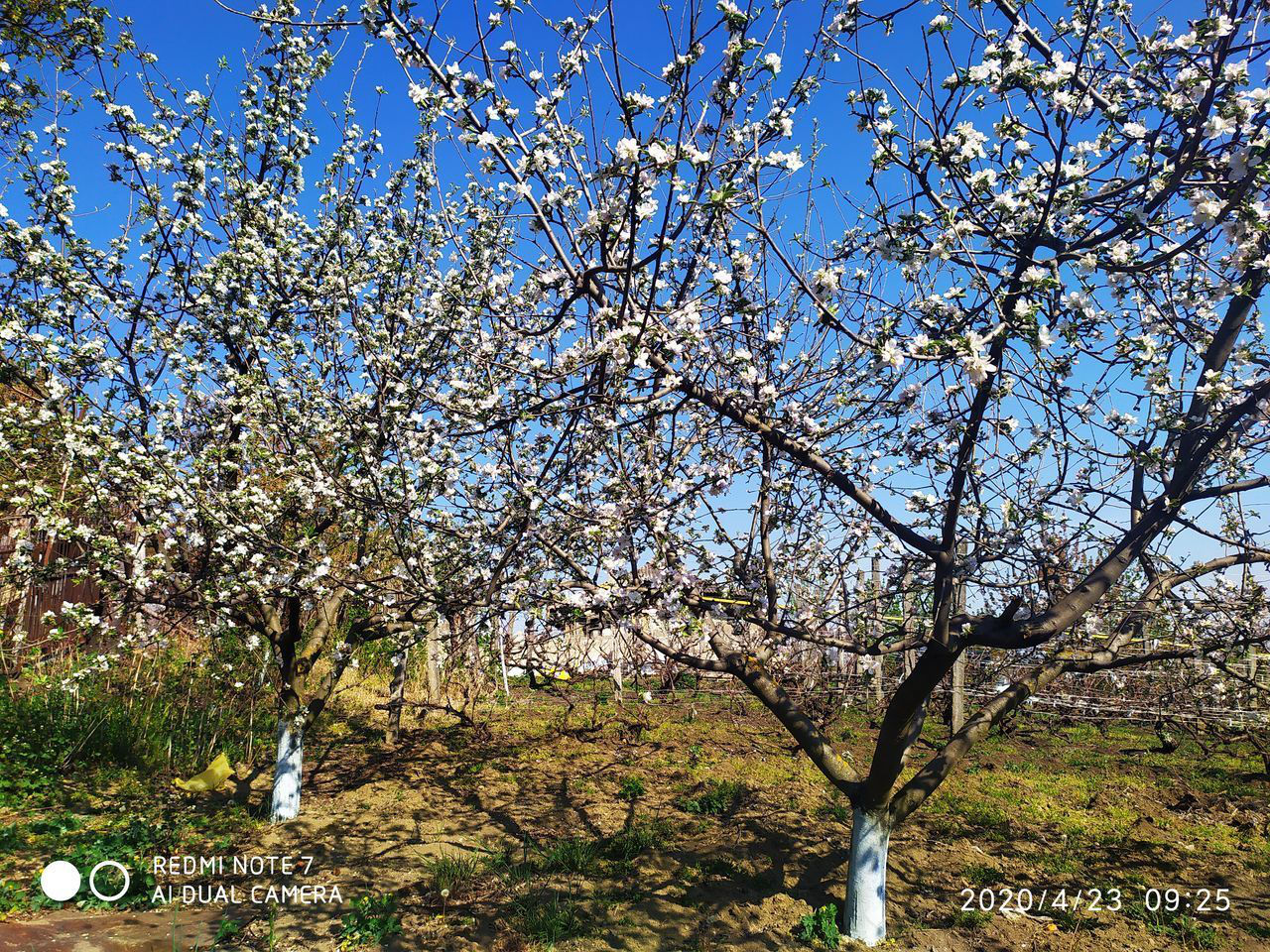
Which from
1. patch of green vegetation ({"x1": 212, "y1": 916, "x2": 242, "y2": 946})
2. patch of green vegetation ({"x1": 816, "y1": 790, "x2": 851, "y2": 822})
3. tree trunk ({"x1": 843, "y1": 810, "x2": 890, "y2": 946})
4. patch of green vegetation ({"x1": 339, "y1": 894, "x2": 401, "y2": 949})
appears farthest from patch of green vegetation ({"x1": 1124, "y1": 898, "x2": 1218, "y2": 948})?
patch of green vegetation ({"x1": 212, "y1": 916, "x2": 242, "y2": 946})

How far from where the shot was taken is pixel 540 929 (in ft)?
14.8

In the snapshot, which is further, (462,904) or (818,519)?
(818,519)

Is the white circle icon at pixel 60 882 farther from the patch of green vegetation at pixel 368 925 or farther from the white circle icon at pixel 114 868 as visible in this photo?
the patch of green vegetation at pixel 368 925

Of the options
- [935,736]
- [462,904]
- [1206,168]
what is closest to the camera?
[1206,168]

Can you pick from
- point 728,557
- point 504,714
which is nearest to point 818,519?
point 728,557

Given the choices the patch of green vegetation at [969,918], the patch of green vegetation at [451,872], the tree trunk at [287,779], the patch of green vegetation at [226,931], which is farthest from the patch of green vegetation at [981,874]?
the tree trunk at [287,779]

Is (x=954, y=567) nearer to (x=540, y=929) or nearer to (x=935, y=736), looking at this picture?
(x=540, y=929)

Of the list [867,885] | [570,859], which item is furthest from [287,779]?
[867,885]

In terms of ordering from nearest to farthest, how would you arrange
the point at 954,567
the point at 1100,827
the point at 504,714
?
the point at 954,567 → the point at 1100,827 → the point at 504,714

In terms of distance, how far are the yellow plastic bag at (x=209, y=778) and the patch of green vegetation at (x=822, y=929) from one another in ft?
18.4

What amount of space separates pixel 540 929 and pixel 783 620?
7.81ft
